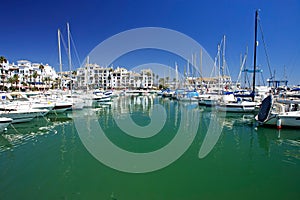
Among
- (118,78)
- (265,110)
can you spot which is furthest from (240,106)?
(118,78)

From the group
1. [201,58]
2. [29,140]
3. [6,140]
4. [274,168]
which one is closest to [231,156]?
[274,168]

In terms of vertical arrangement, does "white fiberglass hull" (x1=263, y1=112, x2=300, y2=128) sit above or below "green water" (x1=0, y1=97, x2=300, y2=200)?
above

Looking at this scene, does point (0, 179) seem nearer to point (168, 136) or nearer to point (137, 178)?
point (137, 178)

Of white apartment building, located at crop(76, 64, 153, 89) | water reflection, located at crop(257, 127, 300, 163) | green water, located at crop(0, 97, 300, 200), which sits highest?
white apartment building, located at crop(76, 64, 153, 89)

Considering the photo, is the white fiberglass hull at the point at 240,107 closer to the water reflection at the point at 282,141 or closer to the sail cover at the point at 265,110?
the sail cover at the point at 265,110

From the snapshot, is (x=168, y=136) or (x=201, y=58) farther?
(x=201, y=58)

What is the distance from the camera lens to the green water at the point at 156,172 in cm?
625

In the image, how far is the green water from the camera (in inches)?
246

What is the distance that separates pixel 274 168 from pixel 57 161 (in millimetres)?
9827

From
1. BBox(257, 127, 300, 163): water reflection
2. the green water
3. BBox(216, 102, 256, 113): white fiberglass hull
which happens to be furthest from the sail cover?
BBox(216, 102, 256, 113): white fiberglass hull

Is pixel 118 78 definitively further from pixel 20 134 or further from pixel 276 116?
pixel 276 116

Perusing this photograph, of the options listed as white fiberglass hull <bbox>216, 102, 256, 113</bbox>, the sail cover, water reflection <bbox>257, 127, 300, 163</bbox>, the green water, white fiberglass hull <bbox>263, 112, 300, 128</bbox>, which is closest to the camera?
the green water

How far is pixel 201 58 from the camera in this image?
4128 centimetres

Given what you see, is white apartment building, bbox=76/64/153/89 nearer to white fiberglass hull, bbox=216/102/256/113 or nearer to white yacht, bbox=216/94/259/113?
white yacht, bbox=216/94/259/113
